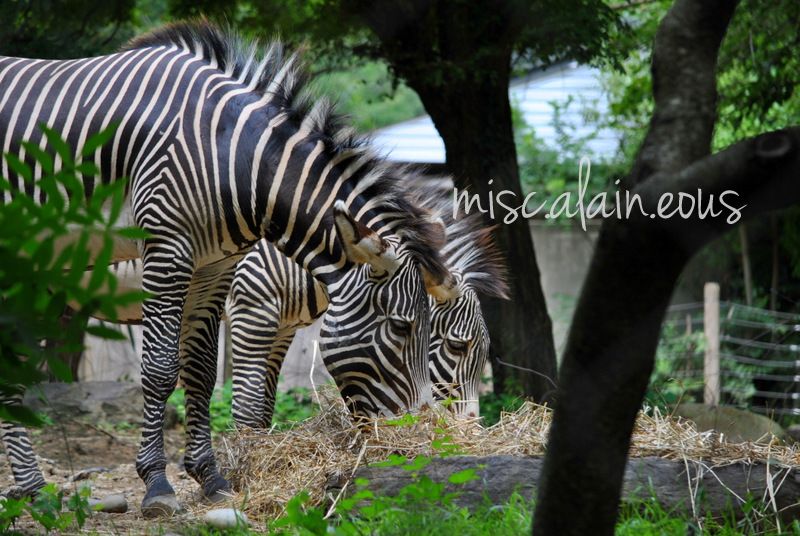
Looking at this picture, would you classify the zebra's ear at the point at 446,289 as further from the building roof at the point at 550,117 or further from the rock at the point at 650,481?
the building roof at the point at 550,117

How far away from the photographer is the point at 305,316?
237 inches

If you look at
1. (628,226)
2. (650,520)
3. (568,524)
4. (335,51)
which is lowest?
(650,520)

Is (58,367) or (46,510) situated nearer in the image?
(58,367)

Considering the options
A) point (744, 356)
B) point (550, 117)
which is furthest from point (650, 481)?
point (550, 117)

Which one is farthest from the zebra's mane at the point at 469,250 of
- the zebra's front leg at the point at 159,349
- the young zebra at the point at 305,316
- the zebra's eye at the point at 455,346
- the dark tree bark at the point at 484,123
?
the zebra's front leg at the point at 159,349

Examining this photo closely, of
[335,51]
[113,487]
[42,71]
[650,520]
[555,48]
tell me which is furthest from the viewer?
[335,51]

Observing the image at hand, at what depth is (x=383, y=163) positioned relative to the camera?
4742 mm

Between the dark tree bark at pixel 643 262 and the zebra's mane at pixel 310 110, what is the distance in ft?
7.54

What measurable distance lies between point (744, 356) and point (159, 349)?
8.70 m

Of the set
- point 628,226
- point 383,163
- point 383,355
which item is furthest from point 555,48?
point 628,226

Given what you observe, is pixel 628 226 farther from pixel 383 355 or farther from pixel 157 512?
pixel 157 512

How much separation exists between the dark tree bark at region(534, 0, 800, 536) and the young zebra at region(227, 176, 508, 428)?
10.3 feet

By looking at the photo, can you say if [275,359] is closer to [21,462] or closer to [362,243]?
[21,462]

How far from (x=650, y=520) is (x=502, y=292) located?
A: 2912mm
